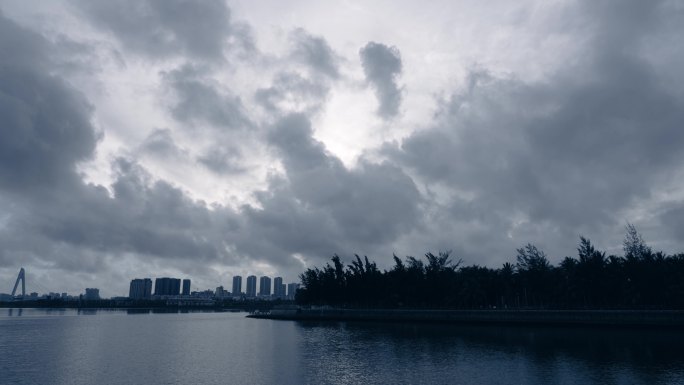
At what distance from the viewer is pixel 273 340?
78438 mm

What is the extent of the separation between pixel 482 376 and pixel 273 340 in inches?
1834

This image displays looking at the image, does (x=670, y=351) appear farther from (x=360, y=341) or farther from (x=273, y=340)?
(x=273, y=340)

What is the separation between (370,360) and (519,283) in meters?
82.9

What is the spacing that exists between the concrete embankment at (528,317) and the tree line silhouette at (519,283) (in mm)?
16775

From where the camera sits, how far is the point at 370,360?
52.0 metres

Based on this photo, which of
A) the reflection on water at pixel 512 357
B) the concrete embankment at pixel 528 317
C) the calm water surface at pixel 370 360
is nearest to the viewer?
the reflection on water at pixel 512 357

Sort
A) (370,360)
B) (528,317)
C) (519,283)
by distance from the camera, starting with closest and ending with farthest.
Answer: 1. (370,360)
2. (528,317)
3. (519,283)

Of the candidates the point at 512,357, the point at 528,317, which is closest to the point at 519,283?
the point at 528,317

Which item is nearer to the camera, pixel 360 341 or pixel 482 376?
pixel 482 376

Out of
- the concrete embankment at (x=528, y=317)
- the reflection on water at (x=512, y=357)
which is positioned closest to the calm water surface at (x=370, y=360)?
the reflection on water at (x=512, y=357)

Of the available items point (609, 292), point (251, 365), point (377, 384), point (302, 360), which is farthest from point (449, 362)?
point (609, 292)

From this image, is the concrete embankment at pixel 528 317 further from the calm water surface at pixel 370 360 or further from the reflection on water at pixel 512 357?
the calm water surface at pixel 370 360

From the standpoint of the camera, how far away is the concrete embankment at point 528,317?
74.7m

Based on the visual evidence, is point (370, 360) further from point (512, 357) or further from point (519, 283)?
point (519, 283)
